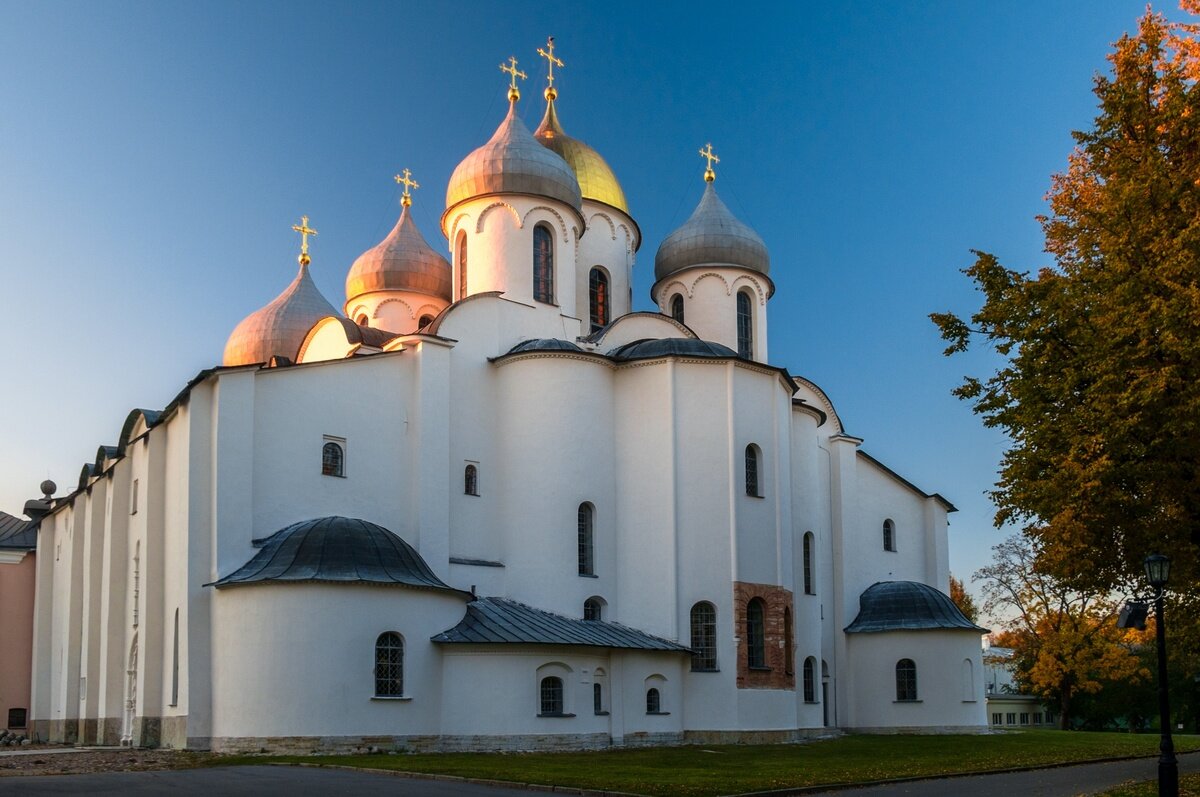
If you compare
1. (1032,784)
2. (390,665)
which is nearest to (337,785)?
(390,665)

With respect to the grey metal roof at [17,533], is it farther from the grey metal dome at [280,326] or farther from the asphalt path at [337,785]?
the asphalt path at [337,785]

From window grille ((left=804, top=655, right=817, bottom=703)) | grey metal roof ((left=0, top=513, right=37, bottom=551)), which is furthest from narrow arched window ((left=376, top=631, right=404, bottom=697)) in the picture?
grey metal roof ((left=0, top=513, right=37, bottom=551))

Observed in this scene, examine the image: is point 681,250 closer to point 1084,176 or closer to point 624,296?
point 624,296

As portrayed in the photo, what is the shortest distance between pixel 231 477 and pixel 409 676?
581 centimetres

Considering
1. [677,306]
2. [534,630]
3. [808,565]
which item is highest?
[677,306]

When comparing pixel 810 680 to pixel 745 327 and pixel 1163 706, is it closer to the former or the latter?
pixel 745 327

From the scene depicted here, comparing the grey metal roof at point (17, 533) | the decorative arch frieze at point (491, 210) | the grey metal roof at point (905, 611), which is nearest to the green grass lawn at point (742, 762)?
the grey metal roof at point (905, 611)

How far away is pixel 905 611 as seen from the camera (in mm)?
35969

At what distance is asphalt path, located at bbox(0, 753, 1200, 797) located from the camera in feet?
50.6

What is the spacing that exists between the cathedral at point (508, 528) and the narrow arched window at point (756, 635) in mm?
57

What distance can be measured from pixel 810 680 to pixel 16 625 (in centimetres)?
2666

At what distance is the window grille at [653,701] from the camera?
91.6ft

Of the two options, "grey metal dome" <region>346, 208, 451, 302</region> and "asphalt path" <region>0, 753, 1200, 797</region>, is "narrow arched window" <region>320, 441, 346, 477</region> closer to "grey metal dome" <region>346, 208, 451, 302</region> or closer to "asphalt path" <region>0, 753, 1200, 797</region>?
"asphalt path" <region>0, 753, 1200, 797</region>

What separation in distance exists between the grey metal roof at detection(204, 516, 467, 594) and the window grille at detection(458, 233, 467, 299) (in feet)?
32.6
